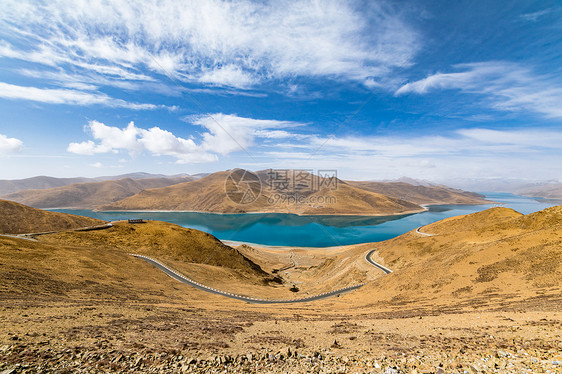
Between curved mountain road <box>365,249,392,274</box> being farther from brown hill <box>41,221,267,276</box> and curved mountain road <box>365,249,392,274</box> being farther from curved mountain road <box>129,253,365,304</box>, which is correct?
brown hill <box>41,221,267,276</box>

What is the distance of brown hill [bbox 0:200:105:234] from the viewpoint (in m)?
65.7

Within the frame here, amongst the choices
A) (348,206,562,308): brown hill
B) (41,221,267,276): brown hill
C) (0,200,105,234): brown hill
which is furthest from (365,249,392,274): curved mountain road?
(0,200,105,234): brown hill

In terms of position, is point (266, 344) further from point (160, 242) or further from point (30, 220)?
point (30, 220)

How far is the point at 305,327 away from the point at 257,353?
741 centimetres

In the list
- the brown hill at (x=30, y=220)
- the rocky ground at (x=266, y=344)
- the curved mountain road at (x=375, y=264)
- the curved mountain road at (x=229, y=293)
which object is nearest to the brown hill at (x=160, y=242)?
the curved mountain road at (x=229, y=293)

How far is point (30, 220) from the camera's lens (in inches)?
2753

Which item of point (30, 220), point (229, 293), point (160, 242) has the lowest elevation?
point (229, 293)

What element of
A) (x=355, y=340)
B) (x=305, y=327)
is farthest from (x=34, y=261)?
(x=355, y=340)

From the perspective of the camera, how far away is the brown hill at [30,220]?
216 feet

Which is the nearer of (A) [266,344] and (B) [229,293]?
(A) [266,344]

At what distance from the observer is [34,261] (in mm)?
28656

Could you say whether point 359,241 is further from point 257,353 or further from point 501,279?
point 257,353

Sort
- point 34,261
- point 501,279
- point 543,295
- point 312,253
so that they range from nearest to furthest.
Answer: point 543,295 < point 501,279 < point 34,261 < point 312,253

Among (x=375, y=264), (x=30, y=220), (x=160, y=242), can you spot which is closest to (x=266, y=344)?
(x=375, y=264)
